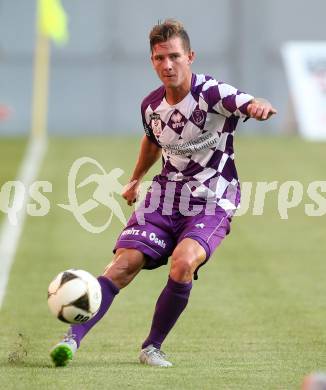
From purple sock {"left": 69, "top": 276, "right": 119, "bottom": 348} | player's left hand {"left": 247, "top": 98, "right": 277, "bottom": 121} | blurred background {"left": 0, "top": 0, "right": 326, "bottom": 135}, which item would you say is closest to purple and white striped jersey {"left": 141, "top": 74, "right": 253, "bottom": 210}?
player's left hand {"left": 247, "top": 98, "right": 277, "bottom": 121}

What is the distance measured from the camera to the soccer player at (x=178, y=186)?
7.09 meters

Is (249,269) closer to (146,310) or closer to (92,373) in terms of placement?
(146,310)

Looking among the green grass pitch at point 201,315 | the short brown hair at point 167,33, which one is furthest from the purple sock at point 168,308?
the short brown hair at point 167,33

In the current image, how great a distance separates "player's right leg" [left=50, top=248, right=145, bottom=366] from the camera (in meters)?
6.86

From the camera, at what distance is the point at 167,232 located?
7.41 m

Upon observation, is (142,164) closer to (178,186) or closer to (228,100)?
(178,186)

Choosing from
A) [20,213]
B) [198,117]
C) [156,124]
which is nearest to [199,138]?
[198,117]

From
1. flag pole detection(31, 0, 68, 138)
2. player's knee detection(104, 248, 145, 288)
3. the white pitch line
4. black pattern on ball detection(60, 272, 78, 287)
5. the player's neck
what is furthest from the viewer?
flag pole detection(31, 0, 68, 138)

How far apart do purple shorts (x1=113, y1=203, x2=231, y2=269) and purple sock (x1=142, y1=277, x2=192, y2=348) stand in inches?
11.2

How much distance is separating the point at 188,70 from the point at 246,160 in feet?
38.0

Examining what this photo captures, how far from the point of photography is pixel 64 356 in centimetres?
685

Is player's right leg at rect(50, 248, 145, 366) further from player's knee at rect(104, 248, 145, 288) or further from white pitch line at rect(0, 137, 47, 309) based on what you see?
white pitch line at rect(0, 137, 47, 309)

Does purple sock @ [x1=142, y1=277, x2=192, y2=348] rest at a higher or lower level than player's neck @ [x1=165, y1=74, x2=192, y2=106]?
lower

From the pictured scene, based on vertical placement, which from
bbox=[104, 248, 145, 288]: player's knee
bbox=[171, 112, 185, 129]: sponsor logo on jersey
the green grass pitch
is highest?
bbox=[171, 112, 185, 129]: sponsor logo on jersey
